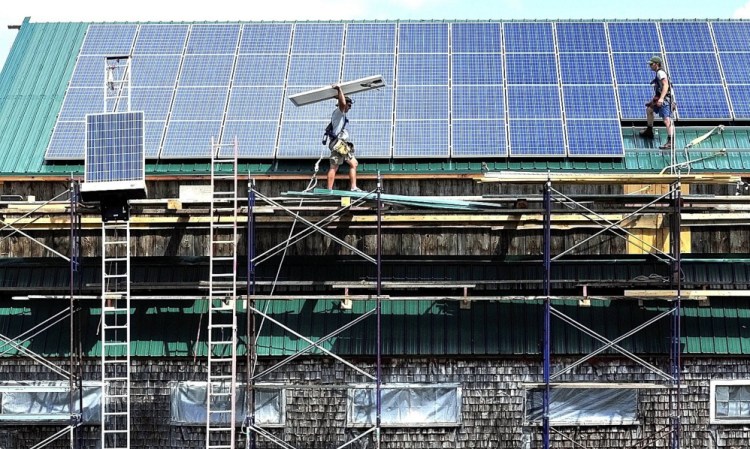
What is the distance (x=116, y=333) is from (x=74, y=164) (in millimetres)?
4491

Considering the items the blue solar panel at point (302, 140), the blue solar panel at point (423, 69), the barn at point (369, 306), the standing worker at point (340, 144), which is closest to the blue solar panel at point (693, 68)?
the barn at point (369, 306)

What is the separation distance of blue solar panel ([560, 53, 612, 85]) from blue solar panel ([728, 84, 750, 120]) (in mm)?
2876

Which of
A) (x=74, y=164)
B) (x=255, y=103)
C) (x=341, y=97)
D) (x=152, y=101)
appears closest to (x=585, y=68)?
(x=341, y=97)

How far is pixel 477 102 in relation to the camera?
27.9 metres

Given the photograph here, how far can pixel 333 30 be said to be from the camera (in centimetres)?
3094

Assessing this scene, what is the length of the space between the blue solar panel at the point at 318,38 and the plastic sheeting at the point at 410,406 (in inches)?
372

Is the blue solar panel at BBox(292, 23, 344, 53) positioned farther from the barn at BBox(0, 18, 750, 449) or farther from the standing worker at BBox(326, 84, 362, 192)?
the standing worker at BBox(326, 84, 362, 192)

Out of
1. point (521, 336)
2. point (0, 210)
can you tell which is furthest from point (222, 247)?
point (521, 336)

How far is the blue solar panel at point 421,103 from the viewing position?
2756cm

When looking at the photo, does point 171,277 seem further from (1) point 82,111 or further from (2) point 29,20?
(2) point 29,20

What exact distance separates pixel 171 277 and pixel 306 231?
122 inches

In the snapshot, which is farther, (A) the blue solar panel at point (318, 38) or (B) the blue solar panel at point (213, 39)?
(A) the blue solar panel at point (318, 38)

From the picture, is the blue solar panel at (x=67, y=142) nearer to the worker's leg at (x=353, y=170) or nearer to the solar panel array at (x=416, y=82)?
the solar panel array at (x=416, y=82)

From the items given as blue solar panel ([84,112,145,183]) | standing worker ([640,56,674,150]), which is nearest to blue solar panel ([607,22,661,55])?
standing worker ([640,56,674,150])
